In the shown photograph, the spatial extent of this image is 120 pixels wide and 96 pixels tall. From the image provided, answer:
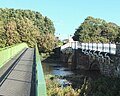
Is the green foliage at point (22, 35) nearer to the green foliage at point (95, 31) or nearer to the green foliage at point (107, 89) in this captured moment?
the green foliage at point (95, 31)

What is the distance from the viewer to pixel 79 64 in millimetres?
77500

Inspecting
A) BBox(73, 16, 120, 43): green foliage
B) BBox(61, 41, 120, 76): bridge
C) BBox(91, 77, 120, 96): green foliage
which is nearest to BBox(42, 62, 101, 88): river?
BBox(61, 41, 120, 76): bridge

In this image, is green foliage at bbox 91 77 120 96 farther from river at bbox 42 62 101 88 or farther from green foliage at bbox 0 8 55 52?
green foliage at bbox 0 8 55 52

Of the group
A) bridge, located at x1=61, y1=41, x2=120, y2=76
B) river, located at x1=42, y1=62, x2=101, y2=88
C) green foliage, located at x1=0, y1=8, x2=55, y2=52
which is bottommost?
river, located at x1=42, y1=62, x2=101, y2=88

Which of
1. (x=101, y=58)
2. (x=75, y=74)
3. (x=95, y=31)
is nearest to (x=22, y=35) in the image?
(x=95, y=31)

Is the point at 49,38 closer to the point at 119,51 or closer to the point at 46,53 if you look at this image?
the point at 46,53

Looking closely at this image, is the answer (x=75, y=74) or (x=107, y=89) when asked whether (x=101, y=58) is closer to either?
(x=75, y=74)

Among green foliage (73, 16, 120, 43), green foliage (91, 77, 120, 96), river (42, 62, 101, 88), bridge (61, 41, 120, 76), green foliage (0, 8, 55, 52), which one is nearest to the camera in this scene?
green foliage (91, 77, 120, 96)

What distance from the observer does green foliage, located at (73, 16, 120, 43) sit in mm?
123312

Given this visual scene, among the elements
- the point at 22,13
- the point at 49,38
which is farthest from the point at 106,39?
the point at 22,13

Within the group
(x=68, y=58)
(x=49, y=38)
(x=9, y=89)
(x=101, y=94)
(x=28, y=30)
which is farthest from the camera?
(x=49, y=38)

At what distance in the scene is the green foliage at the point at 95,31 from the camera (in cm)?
12331

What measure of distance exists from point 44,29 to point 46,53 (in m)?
39.1

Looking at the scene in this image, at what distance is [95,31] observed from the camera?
128000 mm
